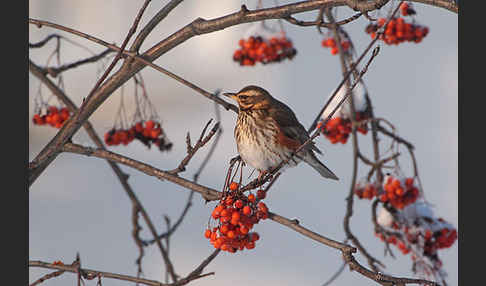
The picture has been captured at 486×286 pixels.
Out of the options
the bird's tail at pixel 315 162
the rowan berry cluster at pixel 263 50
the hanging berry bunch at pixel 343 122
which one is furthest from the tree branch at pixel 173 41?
the rowan berry cluster at pixel 263 50

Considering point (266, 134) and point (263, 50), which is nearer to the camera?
point (266, 134)

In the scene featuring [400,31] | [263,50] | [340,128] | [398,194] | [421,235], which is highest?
[263,50]

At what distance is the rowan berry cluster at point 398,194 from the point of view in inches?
80.7

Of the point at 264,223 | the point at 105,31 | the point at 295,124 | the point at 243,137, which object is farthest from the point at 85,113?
the point at 105,31

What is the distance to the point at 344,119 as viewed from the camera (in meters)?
2.19

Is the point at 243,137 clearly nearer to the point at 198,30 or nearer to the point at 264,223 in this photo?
the point at 198,30

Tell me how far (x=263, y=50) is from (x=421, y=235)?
3.26 feet

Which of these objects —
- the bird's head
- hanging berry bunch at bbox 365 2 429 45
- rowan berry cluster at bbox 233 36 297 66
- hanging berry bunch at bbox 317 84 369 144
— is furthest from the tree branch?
rowan berry cluster at bbox 233 36 297 66

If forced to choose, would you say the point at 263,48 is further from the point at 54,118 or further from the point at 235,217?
the point at 235,217

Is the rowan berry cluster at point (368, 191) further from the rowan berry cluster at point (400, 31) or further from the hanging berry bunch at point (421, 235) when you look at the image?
the rowan berry cluster at point (400, 31)

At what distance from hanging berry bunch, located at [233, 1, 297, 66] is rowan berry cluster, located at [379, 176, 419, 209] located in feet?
2.56

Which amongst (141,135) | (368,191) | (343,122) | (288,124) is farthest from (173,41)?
(368,191)

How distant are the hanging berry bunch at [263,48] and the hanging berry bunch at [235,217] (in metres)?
1.47

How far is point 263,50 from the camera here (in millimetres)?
2506
